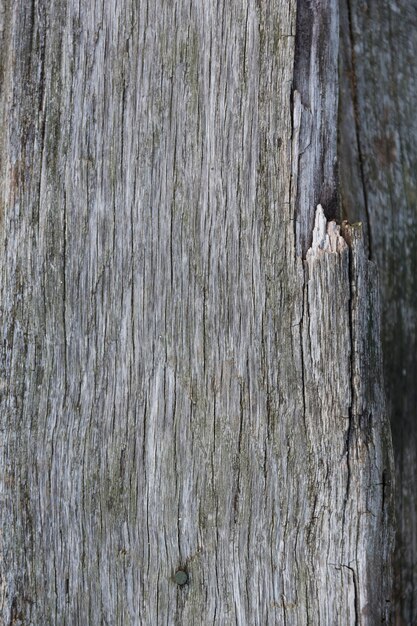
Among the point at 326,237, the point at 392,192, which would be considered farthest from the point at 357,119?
the point at 326,237

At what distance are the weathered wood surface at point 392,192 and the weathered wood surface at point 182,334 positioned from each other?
44 centimetres

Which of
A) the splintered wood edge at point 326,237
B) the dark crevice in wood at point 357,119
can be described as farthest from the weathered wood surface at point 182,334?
the dark crevice in wood at point 357,119

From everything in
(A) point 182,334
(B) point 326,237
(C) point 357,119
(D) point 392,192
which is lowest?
(A) point 182,334

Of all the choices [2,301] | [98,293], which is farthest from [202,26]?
[2,301]

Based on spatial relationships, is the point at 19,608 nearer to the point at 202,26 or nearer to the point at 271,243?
the point at 271,243

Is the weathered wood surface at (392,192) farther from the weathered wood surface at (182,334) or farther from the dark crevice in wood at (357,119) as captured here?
the weathered wood surface at (182,334)

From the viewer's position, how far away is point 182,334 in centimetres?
209

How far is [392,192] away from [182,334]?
0.97 metres

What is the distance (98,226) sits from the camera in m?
2.15

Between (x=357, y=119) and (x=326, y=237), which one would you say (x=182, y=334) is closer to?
(x=326, y=237)

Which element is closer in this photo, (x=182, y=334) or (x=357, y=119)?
(x=182, y=334)


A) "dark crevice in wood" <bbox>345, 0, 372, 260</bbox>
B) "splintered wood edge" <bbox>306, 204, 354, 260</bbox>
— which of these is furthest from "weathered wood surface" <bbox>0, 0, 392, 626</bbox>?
"dark crevice in wood" <bbox>345, 0, 372, 260</bbox>

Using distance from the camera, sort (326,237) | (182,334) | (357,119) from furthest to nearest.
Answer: (357,119) < (182,334) < (326,237)

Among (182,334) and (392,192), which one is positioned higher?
(392,192)
